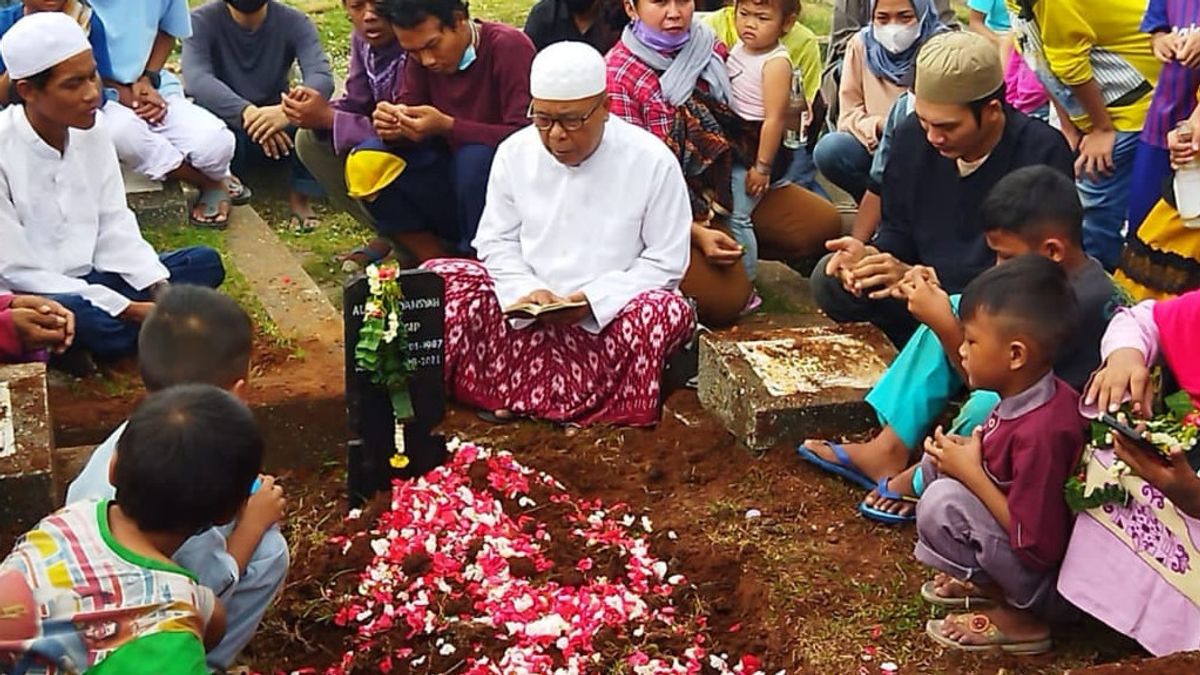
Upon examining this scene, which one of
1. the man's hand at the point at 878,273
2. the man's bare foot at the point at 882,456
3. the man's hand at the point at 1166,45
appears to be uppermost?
the man's hand at the point at 1166,45

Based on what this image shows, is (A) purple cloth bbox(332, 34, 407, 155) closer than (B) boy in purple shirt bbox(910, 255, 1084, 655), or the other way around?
(B) boy in purple shirt bbox(910, 255, 1084, 655)

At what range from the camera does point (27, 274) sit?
5289 millimetres

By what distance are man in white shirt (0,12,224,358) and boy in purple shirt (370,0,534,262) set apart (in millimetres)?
1253

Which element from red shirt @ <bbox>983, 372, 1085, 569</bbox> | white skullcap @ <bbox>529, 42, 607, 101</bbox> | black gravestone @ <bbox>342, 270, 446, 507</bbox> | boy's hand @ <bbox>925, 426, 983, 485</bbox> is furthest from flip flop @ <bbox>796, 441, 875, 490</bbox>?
white skullcap @ <bbox>529, 42, 607, 101</bbox>

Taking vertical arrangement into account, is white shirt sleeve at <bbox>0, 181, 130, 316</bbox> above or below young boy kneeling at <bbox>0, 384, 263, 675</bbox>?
below

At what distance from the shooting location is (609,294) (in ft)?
17.1

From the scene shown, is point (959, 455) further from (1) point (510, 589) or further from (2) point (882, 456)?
(1) point (510, 589)

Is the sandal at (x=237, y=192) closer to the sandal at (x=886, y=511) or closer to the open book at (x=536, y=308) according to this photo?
the open book at (x=536, y=308)

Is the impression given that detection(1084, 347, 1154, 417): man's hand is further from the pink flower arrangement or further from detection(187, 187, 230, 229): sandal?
detection(187, 187, 230, 229): sandal

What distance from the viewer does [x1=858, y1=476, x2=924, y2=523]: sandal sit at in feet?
14.5

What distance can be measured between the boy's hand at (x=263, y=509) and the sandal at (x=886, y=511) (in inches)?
74.7

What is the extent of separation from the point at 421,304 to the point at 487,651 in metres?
1.21

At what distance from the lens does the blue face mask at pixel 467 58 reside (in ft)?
20.2

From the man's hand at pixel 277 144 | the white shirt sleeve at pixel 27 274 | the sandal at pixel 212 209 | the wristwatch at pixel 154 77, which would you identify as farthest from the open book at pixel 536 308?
the wristwatch at pixel 154 77
